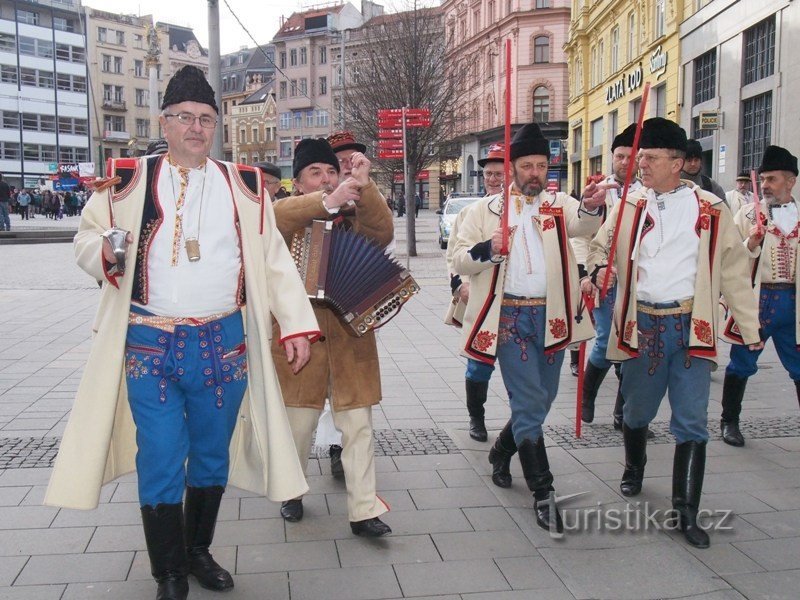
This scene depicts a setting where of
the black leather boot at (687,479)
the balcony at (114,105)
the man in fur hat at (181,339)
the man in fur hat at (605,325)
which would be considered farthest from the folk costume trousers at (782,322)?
the balcony at (114,105)

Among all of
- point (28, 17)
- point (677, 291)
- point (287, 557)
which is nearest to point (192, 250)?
point (287, 557)

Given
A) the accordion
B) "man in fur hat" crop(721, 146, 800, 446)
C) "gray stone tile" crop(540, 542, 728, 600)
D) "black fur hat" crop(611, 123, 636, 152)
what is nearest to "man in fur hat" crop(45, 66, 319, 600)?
the accordion

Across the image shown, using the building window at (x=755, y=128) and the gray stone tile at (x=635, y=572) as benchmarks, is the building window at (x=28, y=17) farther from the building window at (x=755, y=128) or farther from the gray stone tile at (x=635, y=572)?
the gray stone tile at (x=635, y=572)

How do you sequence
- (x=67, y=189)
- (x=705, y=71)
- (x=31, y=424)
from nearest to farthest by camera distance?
(x=31, y=424) → (x=705, y=71) → (x=67, y=189)

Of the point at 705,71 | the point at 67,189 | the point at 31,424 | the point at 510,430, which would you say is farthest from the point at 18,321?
the point at 67,189

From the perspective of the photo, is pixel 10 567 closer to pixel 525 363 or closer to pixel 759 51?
pixel 525 363

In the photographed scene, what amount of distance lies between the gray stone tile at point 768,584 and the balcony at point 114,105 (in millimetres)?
→ 93539

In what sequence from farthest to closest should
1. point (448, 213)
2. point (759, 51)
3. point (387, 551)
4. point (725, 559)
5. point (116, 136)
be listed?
point (116, 136)
point (448, 213)
point (759, 51)
point (387, 551)
point (725, 559)

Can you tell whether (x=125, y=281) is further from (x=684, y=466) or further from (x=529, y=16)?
(x=529, y=16)

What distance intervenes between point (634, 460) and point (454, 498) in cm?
100

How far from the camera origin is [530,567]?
3719 mm

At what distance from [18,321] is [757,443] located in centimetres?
893

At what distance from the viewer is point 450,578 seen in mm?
3598

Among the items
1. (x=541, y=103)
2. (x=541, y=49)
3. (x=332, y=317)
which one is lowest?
(x=332, y=317)
